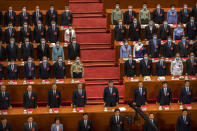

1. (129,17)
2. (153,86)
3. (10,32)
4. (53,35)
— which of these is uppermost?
(129,17)

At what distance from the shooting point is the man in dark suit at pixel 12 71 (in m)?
12.3

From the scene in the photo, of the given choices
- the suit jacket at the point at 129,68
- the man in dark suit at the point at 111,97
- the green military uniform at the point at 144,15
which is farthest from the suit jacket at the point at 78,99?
the green military uniform at the point at 144,15

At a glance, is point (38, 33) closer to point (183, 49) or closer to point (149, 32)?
point (149, 32)

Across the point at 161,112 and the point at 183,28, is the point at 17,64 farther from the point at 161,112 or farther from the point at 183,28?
the point at 183,28

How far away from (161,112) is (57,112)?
9.09 feet

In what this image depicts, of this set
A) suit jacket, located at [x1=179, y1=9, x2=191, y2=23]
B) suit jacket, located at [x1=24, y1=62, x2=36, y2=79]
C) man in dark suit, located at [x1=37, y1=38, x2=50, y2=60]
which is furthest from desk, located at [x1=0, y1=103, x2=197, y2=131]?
suit jacket, located at [x1=179, y1=9, x2=191, y2=23]

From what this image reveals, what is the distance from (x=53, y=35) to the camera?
1383 cm

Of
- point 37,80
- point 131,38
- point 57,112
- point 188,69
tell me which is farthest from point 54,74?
point 188,69

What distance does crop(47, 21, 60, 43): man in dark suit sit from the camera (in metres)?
13.8

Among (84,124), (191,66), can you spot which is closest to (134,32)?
(191,66)

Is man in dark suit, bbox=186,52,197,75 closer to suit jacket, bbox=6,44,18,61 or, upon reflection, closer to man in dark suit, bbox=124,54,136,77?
man in dark suit, bbox=124,54,136,77

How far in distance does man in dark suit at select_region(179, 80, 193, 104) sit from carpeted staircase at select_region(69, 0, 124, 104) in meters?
1.80

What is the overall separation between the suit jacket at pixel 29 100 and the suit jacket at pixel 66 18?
3757 mm

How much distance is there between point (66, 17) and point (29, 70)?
9.57 ft
